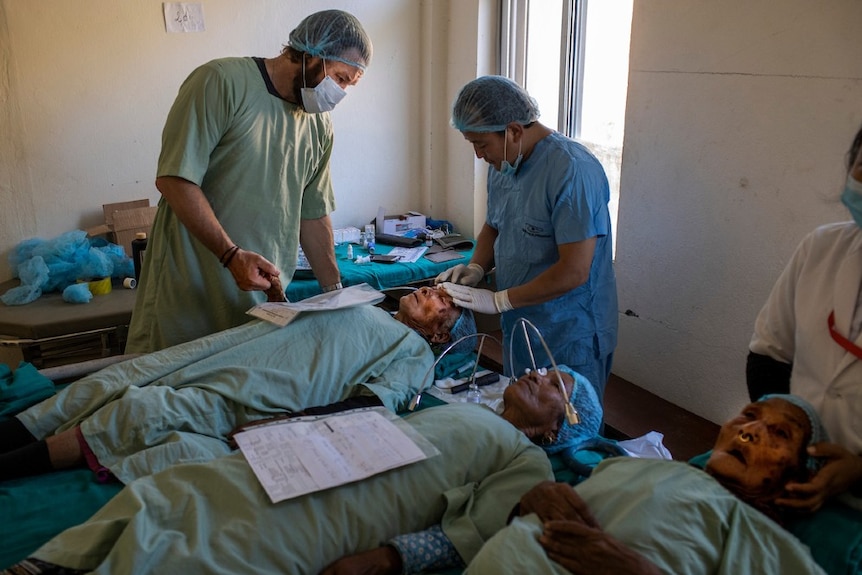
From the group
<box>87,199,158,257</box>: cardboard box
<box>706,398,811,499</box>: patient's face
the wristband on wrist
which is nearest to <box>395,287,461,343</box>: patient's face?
the wristband on wrist

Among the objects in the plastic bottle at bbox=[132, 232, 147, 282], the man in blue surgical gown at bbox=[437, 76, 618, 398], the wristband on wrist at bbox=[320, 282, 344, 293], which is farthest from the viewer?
the plastic bottle at bbox=[132, 232, 147, 282]

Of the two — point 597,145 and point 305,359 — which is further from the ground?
point 597,145

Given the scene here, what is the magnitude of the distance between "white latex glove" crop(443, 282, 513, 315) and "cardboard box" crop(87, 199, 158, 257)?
1875mm

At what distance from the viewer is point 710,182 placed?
2746 mm

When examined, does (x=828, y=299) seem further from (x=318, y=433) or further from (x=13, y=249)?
(x=13, y=249)

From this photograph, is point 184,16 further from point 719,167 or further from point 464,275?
point 719,167

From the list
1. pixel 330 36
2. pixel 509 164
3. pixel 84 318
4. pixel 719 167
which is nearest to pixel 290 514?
pixel 509 164

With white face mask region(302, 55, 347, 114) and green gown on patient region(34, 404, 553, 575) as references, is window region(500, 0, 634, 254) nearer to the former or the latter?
white face mask region(302, 55, 347, 114)

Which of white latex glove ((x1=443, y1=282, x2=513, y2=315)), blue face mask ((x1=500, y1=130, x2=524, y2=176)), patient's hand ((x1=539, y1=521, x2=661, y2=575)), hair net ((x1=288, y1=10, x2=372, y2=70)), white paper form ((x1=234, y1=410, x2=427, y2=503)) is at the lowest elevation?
white paper form ((x1=234, y1=410, x2=427, y2=503))

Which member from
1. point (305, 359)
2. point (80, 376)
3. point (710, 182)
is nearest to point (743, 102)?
point (710, 182)

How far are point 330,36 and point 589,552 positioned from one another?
5.95 ft

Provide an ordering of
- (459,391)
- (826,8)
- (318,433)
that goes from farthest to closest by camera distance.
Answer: (459,391) < (826,8) < (318,433)

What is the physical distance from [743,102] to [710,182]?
33cm

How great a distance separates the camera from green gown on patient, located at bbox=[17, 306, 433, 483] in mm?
1881
